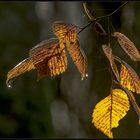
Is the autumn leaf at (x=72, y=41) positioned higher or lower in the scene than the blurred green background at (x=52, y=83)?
higher

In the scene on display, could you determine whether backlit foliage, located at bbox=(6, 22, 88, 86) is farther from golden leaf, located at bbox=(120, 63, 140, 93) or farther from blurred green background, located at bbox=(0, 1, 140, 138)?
blurred green background, located at bbox=(0, 1, 140, 138)

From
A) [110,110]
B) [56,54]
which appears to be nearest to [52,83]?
[110,110]

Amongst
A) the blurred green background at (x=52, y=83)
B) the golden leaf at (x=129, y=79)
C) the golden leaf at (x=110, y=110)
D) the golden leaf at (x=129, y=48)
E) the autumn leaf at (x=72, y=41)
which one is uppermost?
the autumn leaf at (x=72, y=41)

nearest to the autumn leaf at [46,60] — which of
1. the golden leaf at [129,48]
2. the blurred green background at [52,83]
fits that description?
the golden leaf at [129,48]

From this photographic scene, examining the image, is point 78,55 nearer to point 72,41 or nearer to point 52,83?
point 72,41

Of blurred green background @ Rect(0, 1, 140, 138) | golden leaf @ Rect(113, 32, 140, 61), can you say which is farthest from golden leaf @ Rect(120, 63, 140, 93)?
blurred green background @ Rect(0, 1, 140, 138)

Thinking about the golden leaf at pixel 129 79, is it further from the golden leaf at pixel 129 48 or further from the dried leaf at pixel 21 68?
the dried leaf at pixel 21 68
